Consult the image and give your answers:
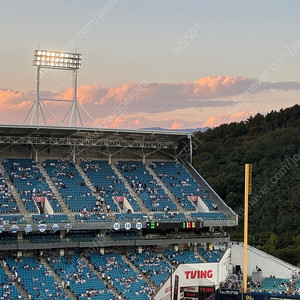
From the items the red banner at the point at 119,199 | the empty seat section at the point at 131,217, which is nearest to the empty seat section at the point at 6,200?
the empty seat section at the point at 131,217

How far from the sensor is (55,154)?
54.4m

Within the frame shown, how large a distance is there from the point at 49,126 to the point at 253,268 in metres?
19.1

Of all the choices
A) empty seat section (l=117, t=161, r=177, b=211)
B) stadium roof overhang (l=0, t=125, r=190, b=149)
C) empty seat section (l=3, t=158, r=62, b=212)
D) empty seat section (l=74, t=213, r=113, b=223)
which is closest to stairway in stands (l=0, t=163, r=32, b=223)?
empty seat section (l=3, t=158, r=62, b=212)

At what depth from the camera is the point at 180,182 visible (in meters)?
56.2

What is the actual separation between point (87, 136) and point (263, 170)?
51789 millimetres

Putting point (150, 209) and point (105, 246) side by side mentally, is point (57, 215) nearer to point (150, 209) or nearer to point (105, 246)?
point (105, 246)

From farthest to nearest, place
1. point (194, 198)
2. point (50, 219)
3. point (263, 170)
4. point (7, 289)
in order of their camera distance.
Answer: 1. point (263, 170)
2. point (194, 198)
3. point (50, 219)
4. point (7, 289)

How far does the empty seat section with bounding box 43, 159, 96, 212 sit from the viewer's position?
1954 inches

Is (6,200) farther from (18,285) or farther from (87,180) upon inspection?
(18,285)

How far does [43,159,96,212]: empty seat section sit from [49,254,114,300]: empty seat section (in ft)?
13.5

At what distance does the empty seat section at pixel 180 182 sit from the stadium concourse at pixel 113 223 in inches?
3.6

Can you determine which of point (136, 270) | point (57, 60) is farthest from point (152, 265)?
point (57, 60)

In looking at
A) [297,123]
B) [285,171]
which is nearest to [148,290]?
[285,171]

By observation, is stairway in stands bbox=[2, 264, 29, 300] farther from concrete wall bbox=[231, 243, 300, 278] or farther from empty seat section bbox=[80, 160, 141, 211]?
concrete wall bbox=[231, 243, 300, 278]
